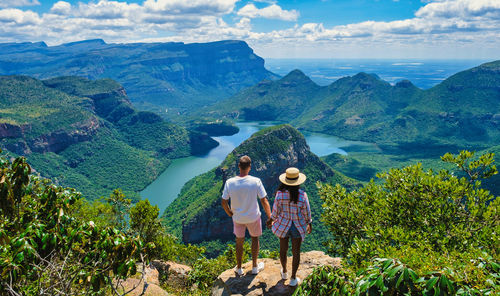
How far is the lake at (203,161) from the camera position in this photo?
9031cm

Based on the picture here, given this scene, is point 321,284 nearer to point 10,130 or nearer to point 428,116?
point 10,130

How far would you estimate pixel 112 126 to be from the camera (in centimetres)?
13062

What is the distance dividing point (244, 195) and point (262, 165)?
5478 cm

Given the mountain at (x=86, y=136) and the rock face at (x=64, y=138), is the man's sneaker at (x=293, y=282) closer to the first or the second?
the mountain at (x=86, y=136)

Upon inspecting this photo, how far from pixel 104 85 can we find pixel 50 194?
159 m

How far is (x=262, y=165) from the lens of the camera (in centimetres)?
6188

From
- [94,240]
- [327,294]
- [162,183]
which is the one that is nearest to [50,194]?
[94,240]

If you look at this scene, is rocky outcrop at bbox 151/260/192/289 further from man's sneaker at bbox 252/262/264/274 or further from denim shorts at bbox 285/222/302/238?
denim shorts at bbox 285/222/302/238

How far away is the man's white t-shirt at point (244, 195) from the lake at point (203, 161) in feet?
251

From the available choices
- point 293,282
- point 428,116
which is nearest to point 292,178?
point 293,282

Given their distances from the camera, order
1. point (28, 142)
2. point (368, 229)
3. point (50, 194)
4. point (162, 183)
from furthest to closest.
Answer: point (162, 183) < point (28, 142) < point (368, 229) < point (50, 194)

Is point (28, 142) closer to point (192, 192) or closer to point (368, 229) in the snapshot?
point (192, 192)

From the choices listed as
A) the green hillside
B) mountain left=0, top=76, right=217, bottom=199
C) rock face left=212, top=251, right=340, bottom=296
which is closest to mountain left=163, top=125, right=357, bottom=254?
the green hillside

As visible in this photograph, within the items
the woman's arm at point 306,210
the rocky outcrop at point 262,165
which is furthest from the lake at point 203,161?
the woman's arm at point 306,210
